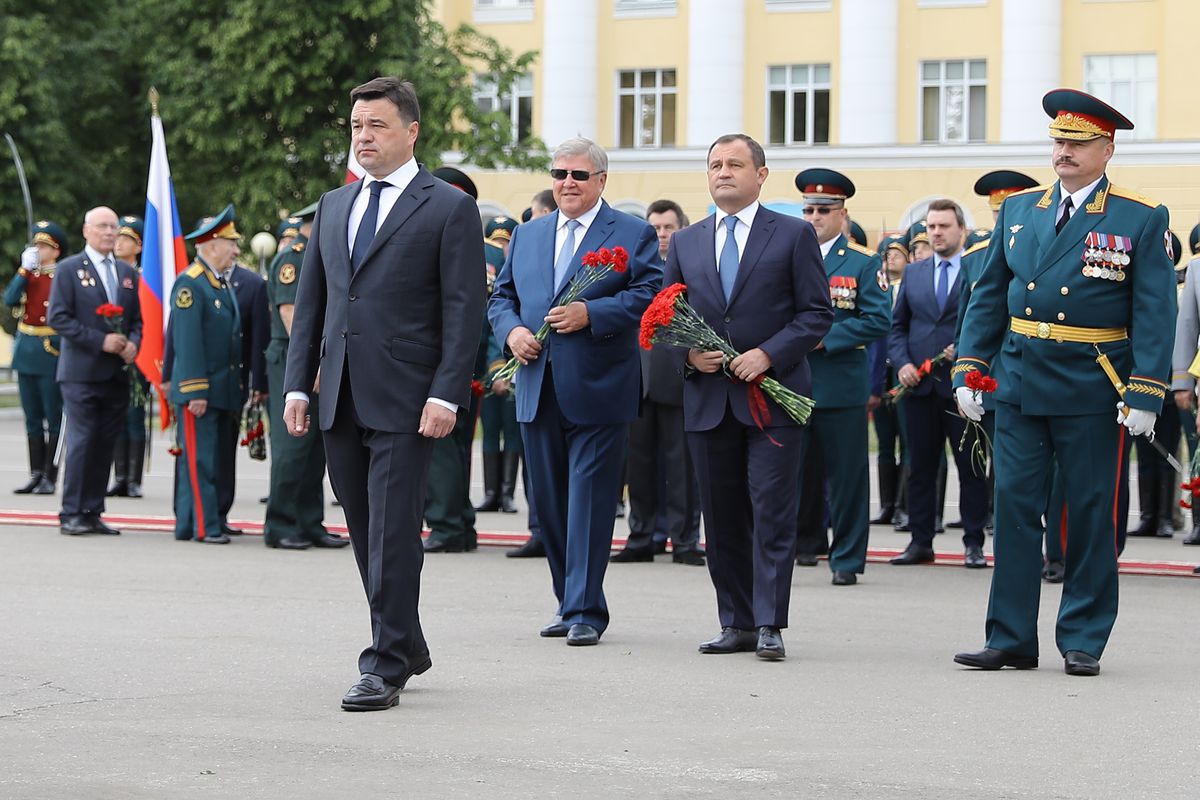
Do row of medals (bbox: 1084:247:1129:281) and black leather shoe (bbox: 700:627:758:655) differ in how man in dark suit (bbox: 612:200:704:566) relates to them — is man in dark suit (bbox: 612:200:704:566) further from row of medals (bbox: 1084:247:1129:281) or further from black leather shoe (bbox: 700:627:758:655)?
row of medals (bbox: 1084:247:1129:281)

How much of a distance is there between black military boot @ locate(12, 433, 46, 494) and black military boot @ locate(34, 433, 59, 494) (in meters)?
0.04

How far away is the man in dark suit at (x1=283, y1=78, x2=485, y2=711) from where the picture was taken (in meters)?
7.14

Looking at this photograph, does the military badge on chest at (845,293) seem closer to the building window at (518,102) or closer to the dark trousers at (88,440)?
the dark trousers at (88,440)

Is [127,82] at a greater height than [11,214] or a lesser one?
greater

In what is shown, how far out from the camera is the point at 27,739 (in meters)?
6.36

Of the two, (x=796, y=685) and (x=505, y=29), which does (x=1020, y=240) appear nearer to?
(x=796, y=685)

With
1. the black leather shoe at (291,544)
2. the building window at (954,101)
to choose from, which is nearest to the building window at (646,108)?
the building window at (954,101)

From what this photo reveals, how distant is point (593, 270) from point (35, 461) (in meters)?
9.61

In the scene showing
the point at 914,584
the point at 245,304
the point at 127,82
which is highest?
the point at 127,82

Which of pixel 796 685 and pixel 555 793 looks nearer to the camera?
pixel 555 793

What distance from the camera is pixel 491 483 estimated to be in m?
16.1

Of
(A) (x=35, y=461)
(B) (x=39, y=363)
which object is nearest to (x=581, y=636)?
(A) (x=35, y=461)

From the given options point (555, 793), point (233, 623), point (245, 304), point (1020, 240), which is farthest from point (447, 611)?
point (245, 304)

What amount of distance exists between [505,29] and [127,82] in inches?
371
